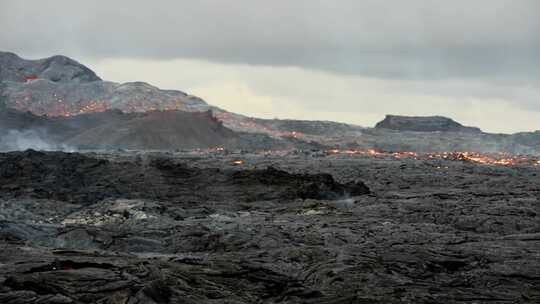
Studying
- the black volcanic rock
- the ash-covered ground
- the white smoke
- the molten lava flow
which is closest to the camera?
the ash-covered ground

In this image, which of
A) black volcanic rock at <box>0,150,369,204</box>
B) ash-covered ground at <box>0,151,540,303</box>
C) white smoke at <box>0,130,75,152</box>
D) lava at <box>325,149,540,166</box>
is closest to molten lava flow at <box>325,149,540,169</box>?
lava at <box>325,149,540,166</box>

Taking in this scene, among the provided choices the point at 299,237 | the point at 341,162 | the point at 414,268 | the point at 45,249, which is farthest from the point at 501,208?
the point at 341,162

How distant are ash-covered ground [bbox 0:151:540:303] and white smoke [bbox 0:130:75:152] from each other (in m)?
80.1

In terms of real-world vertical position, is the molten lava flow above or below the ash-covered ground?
above

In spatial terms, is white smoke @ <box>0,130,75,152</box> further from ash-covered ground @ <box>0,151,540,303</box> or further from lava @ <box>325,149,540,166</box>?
ash-covered ground @ <box>0,151,540,303</box>

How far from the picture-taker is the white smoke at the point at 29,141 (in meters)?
140

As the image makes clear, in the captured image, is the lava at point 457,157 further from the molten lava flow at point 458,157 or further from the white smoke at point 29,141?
the white smoke at point 29,141

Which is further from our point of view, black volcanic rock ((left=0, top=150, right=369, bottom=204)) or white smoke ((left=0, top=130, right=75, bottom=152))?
white smoke ((left=0, top=130, right=75, bottom=152))

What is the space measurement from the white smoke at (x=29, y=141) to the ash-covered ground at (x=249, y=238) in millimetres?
80148

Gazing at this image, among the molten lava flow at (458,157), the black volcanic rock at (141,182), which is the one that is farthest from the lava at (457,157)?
the black volcanic rock at (141,182)

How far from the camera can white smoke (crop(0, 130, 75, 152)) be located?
139750 millimetres

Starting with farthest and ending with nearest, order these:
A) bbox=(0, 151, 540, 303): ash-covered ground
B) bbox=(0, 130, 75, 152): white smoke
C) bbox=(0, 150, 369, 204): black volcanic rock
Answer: bbox=(0, 130, 75, 152): white smoke → bbox=(0, 150, 369, 204): black volcanic rock → bbox=(0, 151, 540, 303): ash-covered ground

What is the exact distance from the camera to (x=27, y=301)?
63.6 feet

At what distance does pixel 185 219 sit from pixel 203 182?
16650 mm
